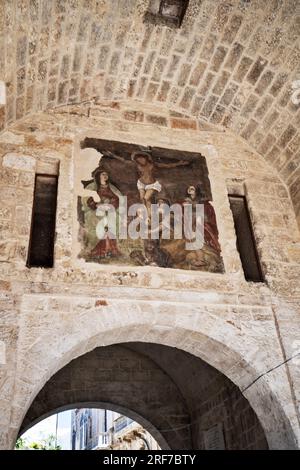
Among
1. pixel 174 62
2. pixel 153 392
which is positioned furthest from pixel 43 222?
pixel 153 392

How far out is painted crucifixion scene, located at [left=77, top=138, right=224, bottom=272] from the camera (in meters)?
4.11

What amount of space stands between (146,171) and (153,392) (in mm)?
3619

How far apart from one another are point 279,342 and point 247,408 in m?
1.68

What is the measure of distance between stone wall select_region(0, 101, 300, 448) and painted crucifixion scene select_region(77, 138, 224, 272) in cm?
11

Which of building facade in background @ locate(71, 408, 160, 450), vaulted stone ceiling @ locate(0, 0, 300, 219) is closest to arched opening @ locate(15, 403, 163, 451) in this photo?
building facade in background @ locate(71, 408, 160, 450)

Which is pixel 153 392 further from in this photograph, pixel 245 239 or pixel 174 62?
pixel 174 62

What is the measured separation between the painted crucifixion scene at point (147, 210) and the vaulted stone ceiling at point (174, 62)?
715mm

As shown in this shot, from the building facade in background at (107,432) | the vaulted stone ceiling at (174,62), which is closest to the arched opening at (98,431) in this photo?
the building facade in background at (107,432)

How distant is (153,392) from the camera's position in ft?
21.9

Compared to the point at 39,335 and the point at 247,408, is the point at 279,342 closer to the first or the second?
the point at 247,408

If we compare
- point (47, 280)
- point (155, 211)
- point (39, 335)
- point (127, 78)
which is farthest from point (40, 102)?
point (39, 335)

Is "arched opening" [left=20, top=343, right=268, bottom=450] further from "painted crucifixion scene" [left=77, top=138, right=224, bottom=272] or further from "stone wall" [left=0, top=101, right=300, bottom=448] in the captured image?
"painted crucifixion scene" [left=77, top=138, right=224, bottom=272]

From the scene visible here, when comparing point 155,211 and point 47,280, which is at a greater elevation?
point 155,211
